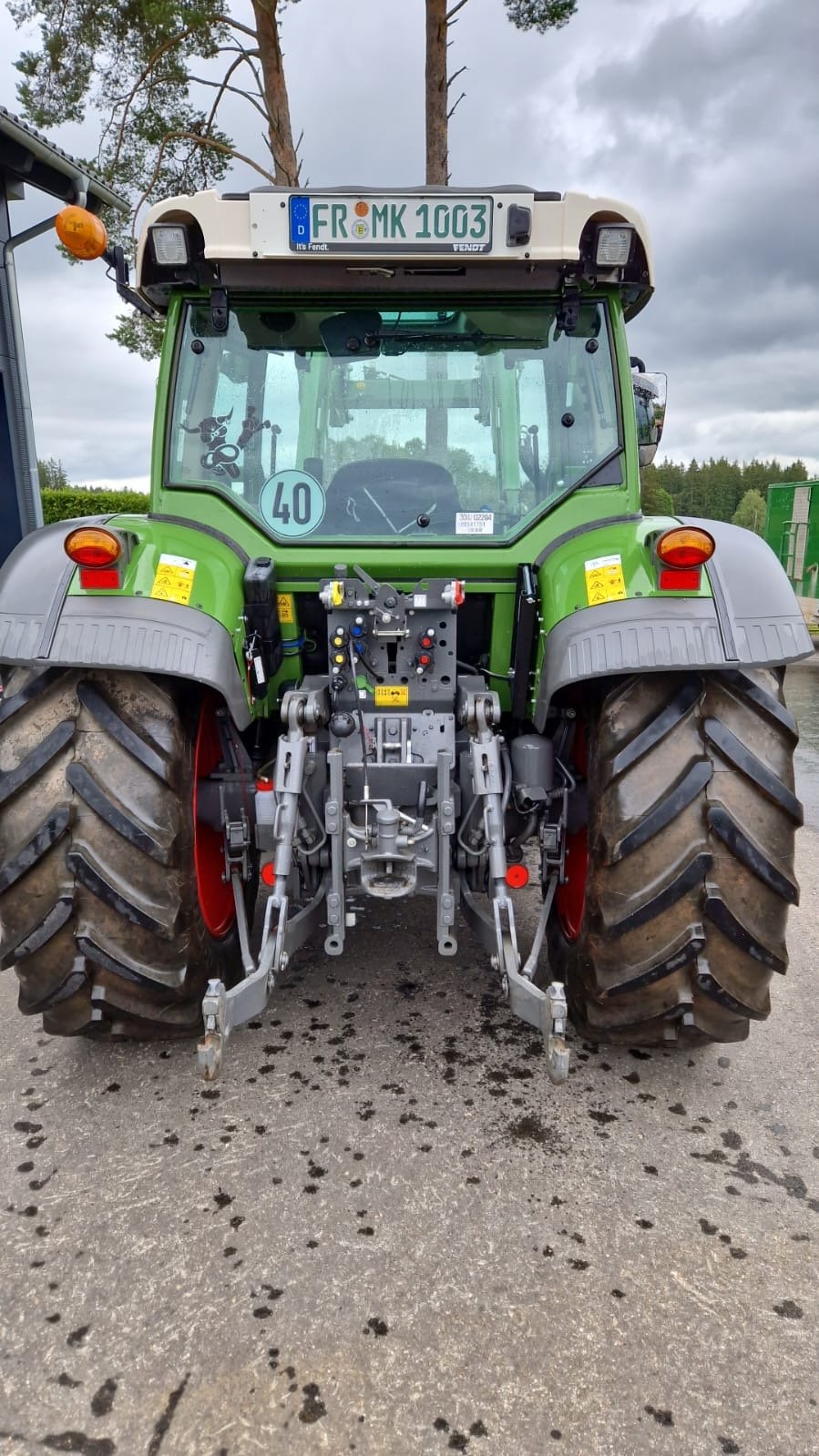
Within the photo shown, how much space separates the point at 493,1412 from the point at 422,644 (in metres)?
1.88

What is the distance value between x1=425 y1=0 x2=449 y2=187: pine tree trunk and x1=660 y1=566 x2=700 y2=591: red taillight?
30.6 feet

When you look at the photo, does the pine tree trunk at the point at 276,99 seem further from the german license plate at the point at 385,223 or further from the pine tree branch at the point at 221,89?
the german license plate at the point at 385,223

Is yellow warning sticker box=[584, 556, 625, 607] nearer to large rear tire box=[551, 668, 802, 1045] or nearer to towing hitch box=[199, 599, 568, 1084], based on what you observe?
large rear tire box=[551, 668, 802, 1045]

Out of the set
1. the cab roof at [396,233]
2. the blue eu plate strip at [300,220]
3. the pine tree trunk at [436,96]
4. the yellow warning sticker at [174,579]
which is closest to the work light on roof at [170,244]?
the cab roof at [396,233]

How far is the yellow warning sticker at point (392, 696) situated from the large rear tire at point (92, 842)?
0.64m

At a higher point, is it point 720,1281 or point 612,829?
point 612,829

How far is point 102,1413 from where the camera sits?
1674 mm

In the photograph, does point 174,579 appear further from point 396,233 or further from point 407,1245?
point 407,1245

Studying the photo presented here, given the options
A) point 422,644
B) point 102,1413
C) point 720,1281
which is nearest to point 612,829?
point 422,644

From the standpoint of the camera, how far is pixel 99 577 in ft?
7.84

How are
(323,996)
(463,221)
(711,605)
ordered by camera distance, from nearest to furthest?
(711,605), (463,221), (323,996)

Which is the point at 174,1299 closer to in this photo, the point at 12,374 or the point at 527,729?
the point at 527,729

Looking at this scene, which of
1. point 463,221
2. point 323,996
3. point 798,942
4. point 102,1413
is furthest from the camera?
point 798,942

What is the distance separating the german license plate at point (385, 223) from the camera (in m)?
2.62
